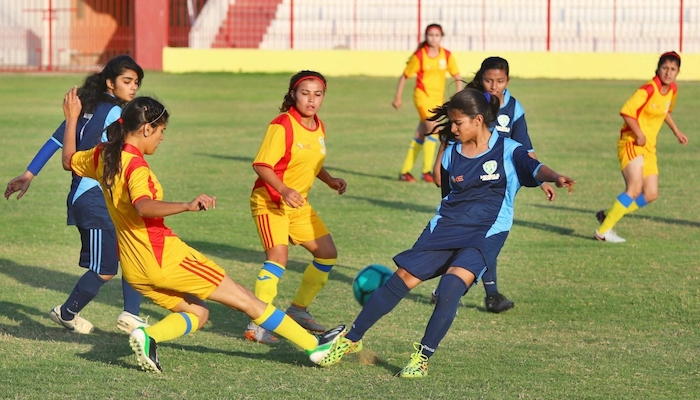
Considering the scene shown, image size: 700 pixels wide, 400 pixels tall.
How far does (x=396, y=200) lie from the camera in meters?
12.7

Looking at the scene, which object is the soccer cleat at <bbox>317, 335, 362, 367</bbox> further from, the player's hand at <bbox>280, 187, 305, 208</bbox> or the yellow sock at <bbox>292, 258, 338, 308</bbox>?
the yellow sock at <bbox>292, 258, 338, 308</bbox>

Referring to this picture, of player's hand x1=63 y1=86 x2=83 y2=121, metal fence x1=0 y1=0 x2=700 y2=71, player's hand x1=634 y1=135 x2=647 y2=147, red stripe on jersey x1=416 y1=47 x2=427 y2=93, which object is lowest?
player's hand x1=634 y1=135 x2=647 y2=147

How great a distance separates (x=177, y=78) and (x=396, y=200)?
17.7 metres

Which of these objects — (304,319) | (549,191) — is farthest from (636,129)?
(304,319)

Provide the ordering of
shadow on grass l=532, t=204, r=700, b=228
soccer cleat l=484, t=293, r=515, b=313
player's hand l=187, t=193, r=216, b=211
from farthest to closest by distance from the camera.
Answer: shadow on grass l=532, t=204, r=700, b=228 < soccer cleat l=484, t=293, r=515, b=313 < player's hand l=187, t=193, r=216, b=211

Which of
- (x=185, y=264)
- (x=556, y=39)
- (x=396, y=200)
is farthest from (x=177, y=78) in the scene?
(x=185, y=264)

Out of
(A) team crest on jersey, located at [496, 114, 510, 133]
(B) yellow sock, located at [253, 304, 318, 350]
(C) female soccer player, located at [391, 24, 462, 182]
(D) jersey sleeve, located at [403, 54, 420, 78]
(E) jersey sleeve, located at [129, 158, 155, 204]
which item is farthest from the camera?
(D) jersey sleeve, located at [403, 54, 420, 78]

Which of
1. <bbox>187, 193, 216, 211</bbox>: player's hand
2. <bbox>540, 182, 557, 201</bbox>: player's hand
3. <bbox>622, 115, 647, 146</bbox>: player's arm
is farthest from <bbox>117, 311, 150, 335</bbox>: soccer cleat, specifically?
<bbox>622, 115, 647, 146</bbox>: player's arm

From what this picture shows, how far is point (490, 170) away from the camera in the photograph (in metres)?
6.09

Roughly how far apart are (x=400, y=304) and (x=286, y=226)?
141cm

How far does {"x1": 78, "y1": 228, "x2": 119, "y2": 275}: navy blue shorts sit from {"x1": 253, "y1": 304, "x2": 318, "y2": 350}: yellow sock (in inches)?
54.2

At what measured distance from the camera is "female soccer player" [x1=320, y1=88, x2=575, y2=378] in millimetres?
5902

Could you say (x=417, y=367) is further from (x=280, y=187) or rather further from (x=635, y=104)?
(x=635, y=104)

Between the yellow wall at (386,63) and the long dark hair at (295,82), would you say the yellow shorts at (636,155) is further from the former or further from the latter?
the yellow wall at (386,63)
